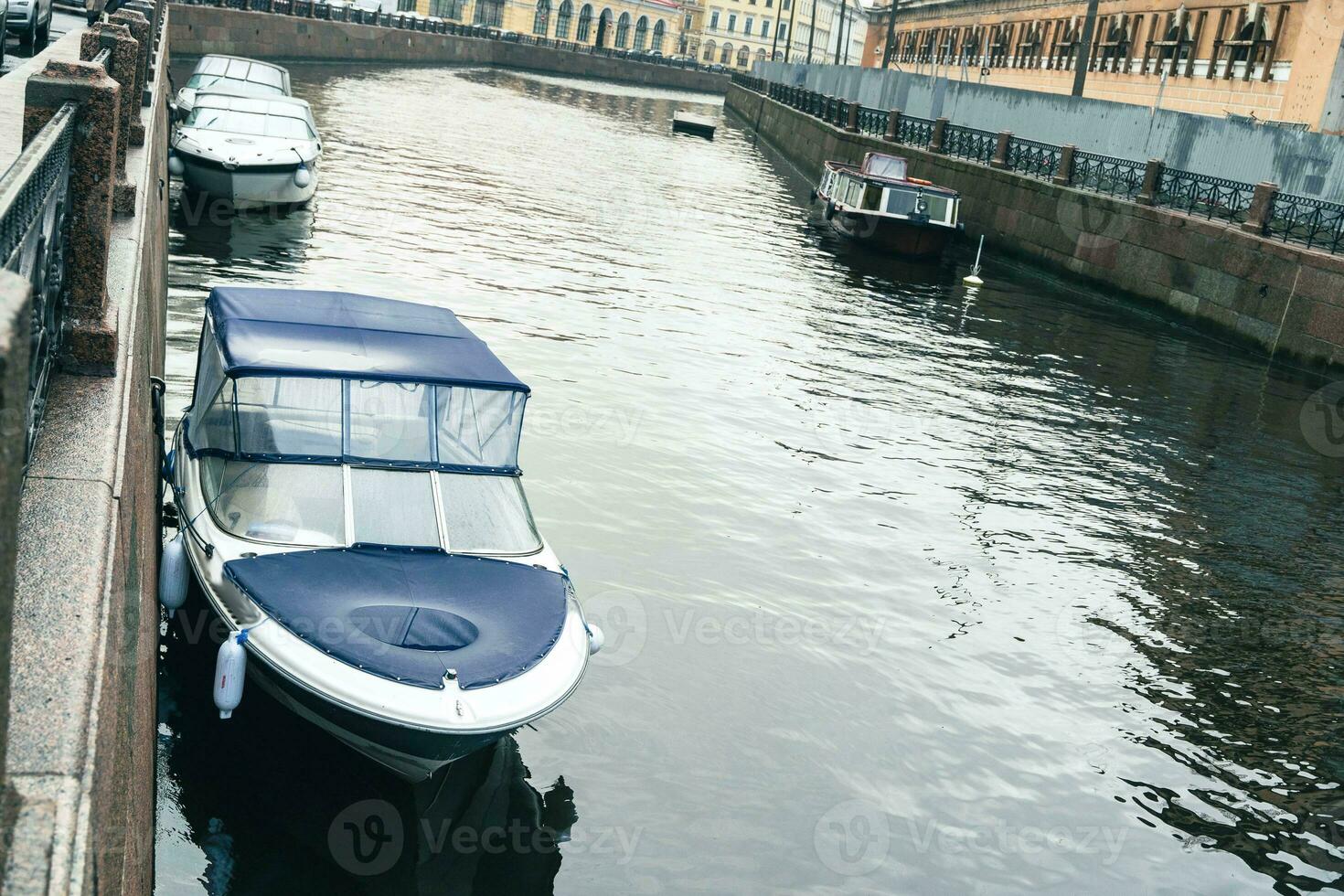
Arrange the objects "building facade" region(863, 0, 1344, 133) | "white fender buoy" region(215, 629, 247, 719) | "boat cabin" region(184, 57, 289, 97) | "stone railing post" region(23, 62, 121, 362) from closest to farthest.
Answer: "stone railing post" region(23, 62, 121, 362) → "white fender buoy" region(215, 629, 247, 719) → "boat cabin" region(184, 57, 289, 97) → "building facade" region(863, 0, 1344, 133)

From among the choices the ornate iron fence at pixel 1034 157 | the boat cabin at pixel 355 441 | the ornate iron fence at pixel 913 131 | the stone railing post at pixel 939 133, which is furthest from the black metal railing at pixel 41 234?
the ornate iron fence at pixel 913 131

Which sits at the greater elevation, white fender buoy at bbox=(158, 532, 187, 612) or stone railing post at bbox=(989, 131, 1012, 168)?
stone railing post at bbox=(989, 131, 1012, 168)

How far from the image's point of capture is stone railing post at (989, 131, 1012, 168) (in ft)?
106

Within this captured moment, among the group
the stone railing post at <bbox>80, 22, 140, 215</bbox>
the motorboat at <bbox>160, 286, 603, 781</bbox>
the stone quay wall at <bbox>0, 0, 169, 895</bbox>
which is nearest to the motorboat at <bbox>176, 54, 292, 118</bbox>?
the stone railing post at <bbox>80, 22, 140, 215</bbox>

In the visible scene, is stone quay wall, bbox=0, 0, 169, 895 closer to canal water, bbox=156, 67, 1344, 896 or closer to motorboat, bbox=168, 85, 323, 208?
canal water, bbox=156, 67, 1344, 896

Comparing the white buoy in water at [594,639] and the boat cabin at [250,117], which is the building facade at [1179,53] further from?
the white buoy in water at [594,639]

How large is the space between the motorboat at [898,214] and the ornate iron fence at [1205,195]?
4.56m

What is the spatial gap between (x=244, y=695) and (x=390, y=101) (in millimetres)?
42191

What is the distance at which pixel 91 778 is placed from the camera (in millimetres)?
3193

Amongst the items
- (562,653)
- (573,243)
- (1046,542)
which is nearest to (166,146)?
(573,243)

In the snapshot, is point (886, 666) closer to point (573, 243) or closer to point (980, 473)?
point (980, 473)

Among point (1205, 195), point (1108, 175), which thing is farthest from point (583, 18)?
point (1205, 195)

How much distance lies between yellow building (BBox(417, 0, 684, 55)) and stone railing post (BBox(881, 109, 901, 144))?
8804 cm

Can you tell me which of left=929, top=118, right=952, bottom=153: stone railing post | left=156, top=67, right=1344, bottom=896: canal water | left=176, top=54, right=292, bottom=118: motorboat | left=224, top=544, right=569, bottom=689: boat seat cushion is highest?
left=929, top=118, right=952, bottom=153: stone railing post
